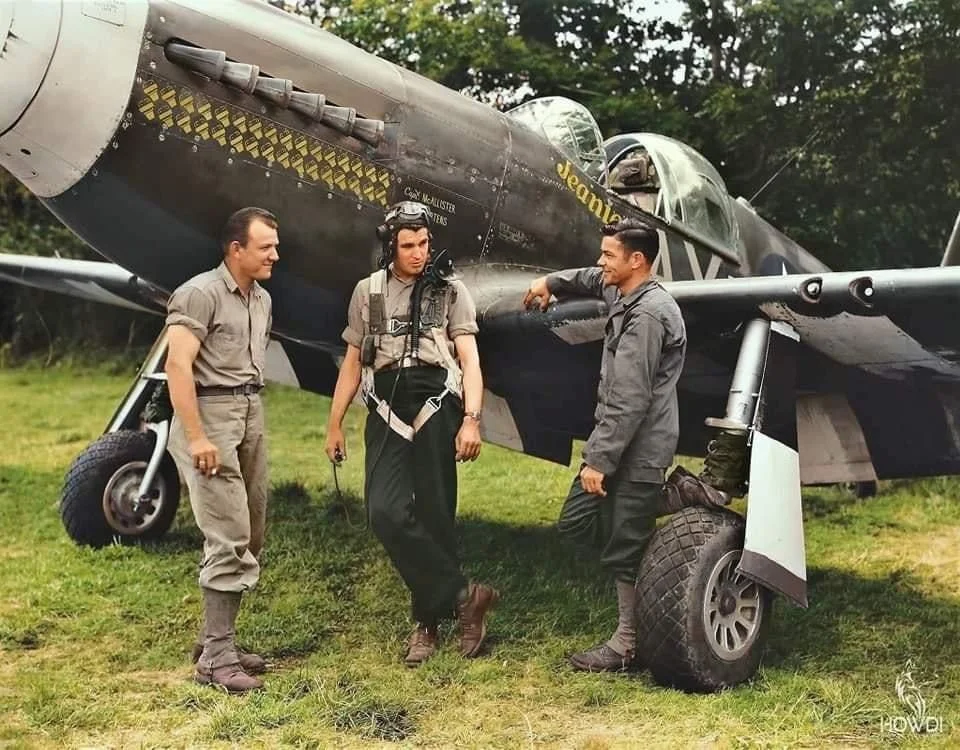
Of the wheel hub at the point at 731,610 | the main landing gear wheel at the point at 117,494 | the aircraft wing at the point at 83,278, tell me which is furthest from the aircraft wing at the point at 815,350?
→ the aircraft wing at the point at 83,278

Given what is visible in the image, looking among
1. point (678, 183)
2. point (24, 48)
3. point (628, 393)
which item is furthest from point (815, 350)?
point (24, 48)

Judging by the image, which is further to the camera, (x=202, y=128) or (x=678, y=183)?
(x=678, y=183)

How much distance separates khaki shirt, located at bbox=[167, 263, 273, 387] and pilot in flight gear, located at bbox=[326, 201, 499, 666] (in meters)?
0.37

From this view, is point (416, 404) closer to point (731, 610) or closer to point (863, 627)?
point (731, 610)

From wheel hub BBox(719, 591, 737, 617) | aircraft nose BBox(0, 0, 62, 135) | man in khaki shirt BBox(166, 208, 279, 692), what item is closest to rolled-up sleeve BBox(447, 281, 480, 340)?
man in khaki shirt BBox(166, 208, 279, 692)

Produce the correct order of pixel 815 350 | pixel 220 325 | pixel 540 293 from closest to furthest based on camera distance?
pixel 220 325 → pixel 540 293 → pixel 815 350

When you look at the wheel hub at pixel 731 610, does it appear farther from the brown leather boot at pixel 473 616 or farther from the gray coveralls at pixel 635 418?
the brown leather boot at pixel 473 616

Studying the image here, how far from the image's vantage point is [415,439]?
11.0 feet

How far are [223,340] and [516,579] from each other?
6.68 ft

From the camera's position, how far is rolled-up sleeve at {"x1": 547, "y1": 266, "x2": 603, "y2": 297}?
3542 millimetres

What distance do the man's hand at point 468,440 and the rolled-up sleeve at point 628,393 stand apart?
0.37 m

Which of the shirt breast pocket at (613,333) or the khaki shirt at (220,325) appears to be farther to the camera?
the shirt breast pocket at (613,333)

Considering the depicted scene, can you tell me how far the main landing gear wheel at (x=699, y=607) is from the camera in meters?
3.02

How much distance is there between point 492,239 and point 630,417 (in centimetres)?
125
